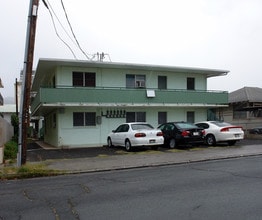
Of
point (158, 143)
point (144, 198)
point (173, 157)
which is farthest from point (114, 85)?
point (144, 198)

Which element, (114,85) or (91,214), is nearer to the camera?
(91,214)

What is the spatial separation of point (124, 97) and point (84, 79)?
296 cm

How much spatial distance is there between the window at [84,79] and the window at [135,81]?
8.59ft

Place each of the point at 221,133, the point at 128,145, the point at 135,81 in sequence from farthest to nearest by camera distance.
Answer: the point at 135,81 → the point at 221,133 → the point at 128,145

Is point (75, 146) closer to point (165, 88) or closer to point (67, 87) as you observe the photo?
point (67, 87)

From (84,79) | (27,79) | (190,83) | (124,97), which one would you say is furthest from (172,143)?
(27,79)

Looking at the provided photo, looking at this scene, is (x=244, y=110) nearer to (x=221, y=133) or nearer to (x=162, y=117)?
(x=162, y=117)

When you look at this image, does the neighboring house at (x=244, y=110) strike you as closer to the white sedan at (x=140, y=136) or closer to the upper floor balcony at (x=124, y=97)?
the upper floor balcony at (x=124, y=97)

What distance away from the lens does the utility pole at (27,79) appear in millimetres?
12609

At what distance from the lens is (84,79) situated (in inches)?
940

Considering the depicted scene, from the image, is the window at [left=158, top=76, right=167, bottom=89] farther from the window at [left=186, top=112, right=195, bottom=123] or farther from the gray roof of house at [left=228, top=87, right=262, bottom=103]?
the gray roof of house at [left=228, top=87, right=262, bottom=103]

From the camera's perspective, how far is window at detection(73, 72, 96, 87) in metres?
23.6

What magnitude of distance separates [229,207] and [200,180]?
3066 millimetres

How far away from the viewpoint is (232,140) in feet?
67.4
